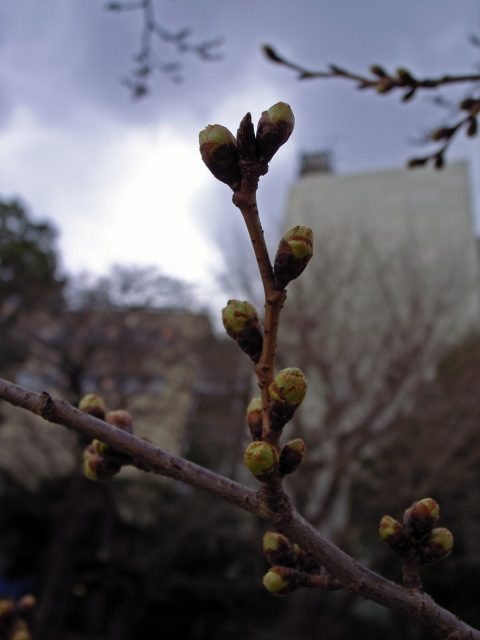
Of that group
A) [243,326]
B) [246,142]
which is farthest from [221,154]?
[243,326]

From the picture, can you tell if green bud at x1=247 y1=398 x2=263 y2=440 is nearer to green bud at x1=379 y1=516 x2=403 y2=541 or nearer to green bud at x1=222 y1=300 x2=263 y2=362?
green bud at x1=222 y1=300 x2=263 y2=362

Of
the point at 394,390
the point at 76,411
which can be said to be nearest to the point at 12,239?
the point at 394,390

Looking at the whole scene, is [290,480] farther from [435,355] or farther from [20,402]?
[20,402]

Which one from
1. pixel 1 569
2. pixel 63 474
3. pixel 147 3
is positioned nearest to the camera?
pixel 147 3

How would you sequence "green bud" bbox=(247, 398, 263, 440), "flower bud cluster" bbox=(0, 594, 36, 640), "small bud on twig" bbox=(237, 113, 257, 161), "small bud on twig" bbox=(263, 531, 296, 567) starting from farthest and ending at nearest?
1. "flower bud cluster" bbox=(0, 594, 36, 640)
2. "small bud on twig" bbox=(263, 531, 296, 567)
3. "green bud" bbox=(247, 398, 263, 440)
4. "small bud on twig" bbox=(237, 113, 257, 161)

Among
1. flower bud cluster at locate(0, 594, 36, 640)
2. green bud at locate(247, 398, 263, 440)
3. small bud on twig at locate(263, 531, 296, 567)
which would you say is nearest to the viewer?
green bud at locate(247, 398, 263, 440)

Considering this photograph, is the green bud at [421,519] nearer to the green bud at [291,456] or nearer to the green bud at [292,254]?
the green bud at [291,456]

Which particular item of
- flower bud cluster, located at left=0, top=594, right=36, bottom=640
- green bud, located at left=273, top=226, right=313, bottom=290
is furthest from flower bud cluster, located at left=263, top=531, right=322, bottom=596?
flower bud cluster, located at left=0, top=594, right=36, bottom=640

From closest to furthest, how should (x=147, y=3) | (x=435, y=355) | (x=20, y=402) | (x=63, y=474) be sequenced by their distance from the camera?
(x=20, y=402) < (x=147, y=3) < (x=435, y=355) < (x=63, y=474)
